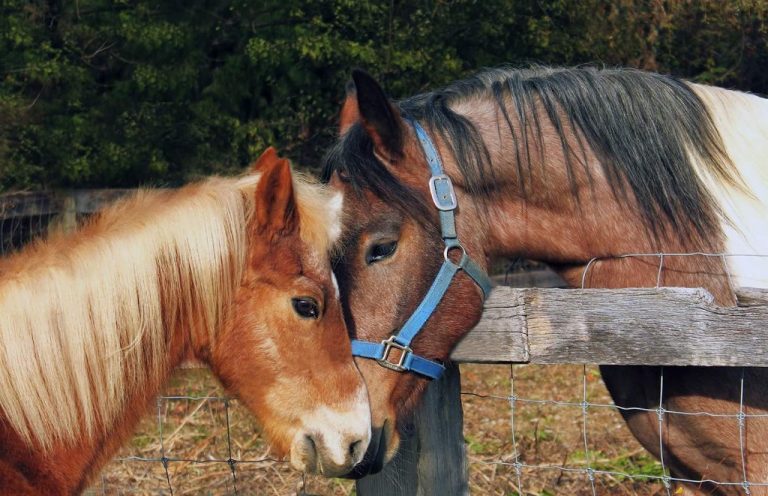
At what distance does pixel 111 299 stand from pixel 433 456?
1096 millimetres

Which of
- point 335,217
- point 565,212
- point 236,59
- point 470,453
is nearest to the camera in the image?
point 335,217

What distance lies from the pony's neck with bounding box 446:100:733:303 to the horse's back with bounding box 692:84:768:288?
0.68ft

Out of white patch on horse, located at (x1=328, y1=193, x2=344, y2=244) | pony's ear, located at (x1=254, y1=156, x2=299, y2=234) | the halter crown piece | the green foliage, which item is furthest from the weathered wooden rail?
the green foliage

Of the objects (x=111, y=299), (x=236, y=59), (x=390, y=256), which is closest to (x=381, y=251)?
(x=390, y=256)

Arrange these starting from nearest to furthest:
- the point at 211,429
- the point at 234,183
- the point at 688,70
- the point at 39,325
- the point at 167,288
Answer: the point at 39,325 < the point at 167,288 < the point at 234,183 < the point at 211,429 < the point at 688,70

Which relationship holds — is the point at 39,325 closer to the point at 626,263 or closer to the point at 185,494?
the point at 626,263

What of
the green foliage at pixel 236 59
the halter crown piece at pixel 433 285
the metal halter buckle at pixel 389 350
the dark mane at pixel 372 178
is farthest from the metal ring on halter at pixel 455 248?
the green foliage at pixel 236 59

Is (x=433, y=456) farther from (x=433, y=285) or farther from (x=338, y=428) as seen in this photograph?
(x=433, y=285)

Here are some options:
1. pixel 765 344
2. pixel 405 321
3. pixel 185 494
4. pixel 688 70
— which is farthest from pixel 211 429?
pixel 688 70

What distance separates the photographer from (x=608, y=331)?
2549 millimetres

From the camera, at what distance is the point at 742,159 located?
2943mm

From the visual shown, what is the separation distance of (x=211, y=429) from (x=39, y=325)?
3400mm

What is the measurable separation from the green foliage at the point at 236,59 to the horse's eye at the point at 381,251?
6010mm

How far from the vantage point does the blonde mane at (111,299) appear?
2299 mm
